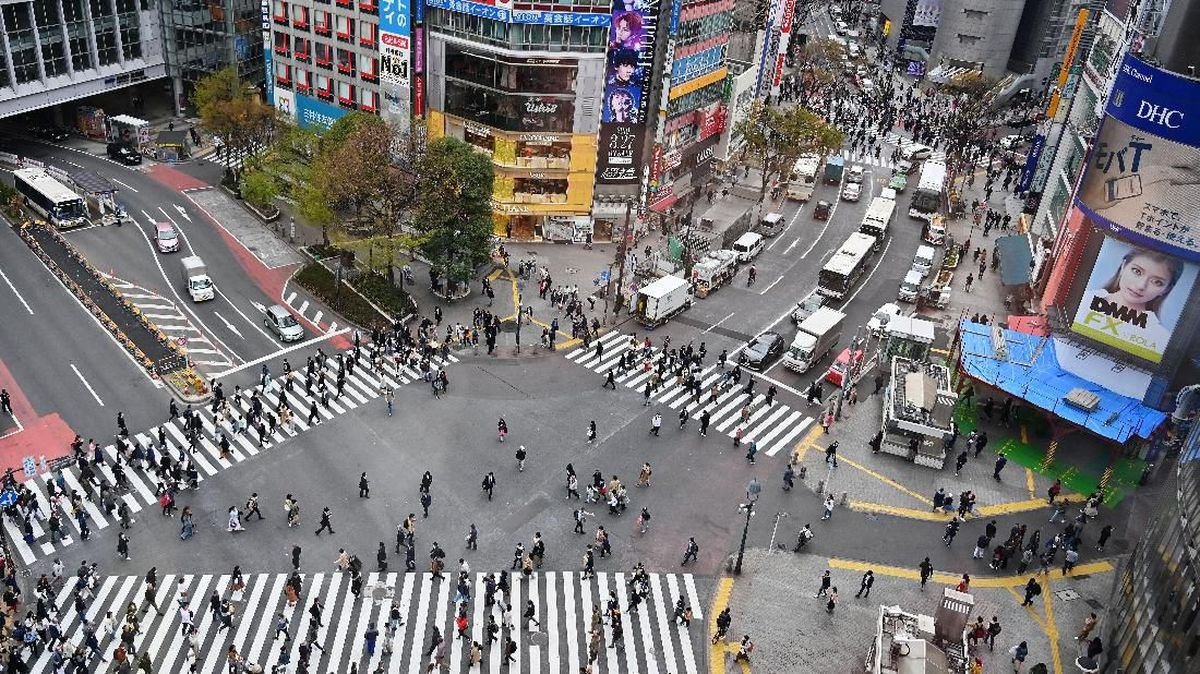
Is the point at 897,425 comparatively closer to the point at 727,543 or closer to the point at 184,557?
the point at 727,543

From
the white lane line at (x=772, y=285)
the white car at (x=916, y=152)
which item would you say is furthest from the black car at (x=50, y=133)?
the white car at (x=916, y=152)

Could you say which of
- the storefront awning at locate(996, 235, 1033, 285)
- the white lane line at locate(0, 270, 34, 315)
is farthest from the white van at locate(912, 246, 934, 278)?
the white lane line at locate(0, 270, 34, 315)

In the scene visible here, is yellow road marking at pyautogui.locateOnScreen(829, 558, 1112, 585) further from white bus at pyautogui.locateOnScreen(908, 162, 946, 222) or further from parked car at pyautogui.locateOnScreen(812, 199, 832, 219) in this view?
white bus at pyautogui.locateOnScreen(908, 162, 946, 222)

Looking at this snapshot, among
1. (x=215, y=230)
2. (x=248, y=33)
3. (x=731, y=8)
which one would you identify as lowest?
(x=215, y=230)

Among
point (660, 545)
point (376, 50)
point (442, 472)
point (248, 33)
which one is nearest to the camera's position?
point (660, 545)

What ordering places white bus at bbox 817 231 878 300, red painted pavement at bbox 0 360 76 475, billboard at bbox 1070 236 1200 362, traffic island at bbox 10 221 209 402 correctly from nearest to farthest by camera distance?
red painted pavement at bbox 0 360 76 475 → billboard at bbox 1070 236 1200 362 → traffic island at bbox 10 221 209 402 → white bus at bbox 817 231 878 300

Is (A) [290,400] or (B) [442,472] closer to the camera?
(B) [442,472]

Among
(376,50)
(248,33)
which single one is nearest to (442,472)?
(376,50)

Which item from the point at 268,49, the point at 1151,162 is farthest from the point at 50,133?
the point at 1151,162
